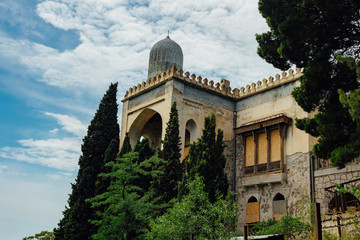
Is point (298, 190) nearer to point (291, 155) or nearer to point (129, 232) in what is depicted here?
point (291, 155)

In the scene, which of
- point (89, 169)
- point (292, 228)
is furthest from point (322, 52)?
point (89, 169)

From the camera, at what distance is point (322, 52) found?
40.6 ft

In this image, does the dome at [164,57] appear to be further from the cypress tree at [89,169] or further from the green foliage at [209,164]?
the green foliage at [209,164]

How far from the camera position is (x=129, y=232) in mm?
17141

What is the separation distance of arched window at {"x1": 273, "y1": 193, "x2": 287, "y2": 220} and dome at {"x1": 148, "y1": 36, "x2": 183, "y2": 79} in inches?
401

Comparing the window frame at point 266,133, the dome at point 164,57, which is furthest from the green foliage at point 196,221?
the dome at point 164,57

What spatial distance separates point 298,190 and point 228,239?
27.4 ft

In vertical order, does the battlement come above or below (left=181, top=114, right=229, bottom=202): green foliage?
above

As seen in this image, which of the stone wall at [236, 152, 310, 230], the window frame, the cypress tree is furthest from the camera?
the window frame

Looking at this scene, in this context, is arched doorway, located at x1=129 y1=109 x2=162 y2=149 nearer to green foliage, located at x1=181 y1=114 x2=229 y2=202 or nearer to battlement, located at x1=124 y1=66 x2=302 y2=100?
battlement, located at x1=124 y1=66 x2=302 y2=100

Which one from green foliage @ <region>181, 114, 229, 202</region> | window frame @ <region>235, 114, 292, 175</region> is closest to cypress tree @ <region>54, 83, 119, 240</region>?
green foliage @ <region>181, 114, 229, 202</region>

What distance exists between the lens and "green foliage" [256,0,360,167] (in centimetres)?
1151

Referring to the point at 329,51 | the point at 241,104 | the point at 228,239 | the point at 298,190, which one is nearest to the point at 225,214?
the point at 228,239

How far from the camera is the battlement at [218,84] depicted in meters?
23.4
